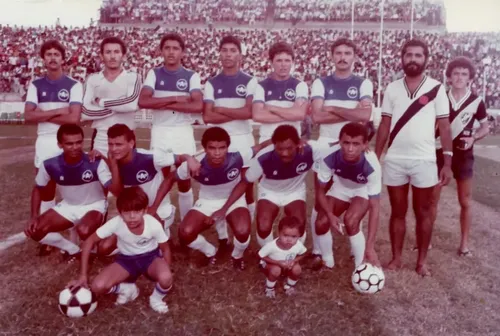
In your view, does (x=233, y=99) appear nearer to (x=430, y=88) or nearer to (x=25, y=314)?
(x=430, y=88)

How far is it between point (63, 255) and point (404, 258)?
11.9ft

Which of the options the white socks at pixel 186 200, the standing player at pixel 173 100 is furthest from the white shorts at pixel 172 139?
the white socks at pixel 186 200

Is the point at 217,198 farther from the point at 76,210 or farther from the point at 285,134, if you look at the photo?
the point at 76,210

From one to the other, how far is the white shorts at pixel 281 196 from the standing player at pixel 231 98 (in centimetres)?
28

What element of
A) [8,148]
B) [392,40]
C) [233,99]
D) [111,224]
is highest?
[392,40]

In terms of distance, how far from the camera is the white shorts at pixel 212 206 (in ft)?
17.2

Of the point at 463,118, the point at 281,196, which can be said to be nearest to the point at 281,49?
the point at 281,196

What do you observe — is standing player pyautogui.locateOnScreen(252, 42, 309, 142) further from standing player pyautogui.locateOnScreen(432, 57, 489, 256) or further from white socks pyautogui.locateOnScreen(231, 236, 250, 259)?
Result: standing player pyautogui.locateOnScreen(432, 57, 489, 256)

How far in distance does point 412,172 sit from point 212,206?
6.73ft

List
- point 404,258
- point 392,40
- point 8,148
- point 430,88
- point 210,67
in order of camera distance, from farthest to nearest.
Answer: point 392,40, point 210,67, point 8,148, point 404,258, point 430,88

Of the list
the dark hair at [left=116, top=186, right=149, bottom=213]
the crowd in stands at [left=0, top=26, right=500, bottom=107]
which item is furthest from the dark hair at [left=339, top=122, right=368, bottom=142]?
the crowd in stands at [left=0, top=26, right=500, bottom=107]

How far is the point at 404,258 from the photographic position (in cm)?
541

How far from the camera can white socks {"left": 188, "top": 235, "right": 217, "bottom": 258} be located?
5066 mm

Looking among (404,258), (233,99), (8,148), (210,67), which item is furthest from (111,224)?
(210,67)
